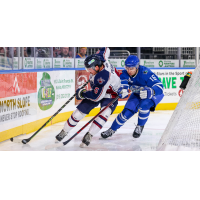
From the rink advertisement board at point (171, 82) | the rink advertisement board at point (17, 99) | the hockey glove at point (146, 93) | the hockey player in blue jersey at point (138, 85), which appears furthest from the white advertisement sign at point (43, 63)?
the rink advertisement board at point (171, 82)

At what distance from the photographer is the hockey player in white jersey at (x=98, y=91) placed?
3.32 metres

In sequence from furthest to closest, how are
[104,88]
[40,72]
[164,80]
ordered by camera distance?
1. [164,80]
2. [40,72]
3. [104,88]

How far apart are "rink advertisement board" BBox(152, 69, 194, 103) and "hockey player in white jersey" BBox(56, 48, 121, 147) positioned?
2.94 metres

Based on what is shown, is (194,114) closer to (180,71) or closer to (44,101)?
(44,101)

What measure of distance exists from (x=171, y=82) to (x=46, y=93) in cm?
291

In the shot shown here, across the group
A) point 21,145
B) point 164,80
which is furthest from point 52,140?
point 164,80

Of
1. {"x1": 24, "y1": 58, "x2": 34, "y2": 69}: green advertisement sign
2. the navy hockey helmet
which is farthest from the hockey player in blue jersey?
{"x1": 24, "y1": 58, "x2": 34, "y2": 69}: green advertisement sign

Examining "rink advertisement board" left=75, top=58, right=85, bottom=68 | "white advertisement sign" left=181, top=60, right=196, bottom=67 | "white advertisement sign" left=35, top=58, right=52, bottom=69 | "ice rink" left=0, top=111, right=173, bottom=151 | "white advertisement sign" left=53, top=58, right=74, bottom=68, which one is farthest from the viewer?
"white advertisement sign" left=181, top=60, right=196, bottom=67

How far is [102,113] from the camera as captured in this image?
3.49 m

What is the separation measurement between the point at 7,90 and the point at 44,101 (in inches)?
37.2

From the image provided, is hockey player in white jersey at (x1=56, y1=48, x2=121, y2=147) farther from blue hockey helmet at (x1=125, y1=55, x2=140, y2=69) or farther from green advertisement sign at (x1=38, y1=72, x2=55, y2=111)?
green advertisement sign at (x1=38, y1=72, x2=55, y2=111)

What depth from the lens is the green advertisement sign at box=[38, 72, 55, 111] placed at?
433cm

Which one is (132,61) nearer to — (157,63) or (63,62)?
(63,62)

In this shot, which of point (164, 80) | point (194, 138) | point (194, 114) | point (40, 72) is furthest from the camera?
point (164, 80)
